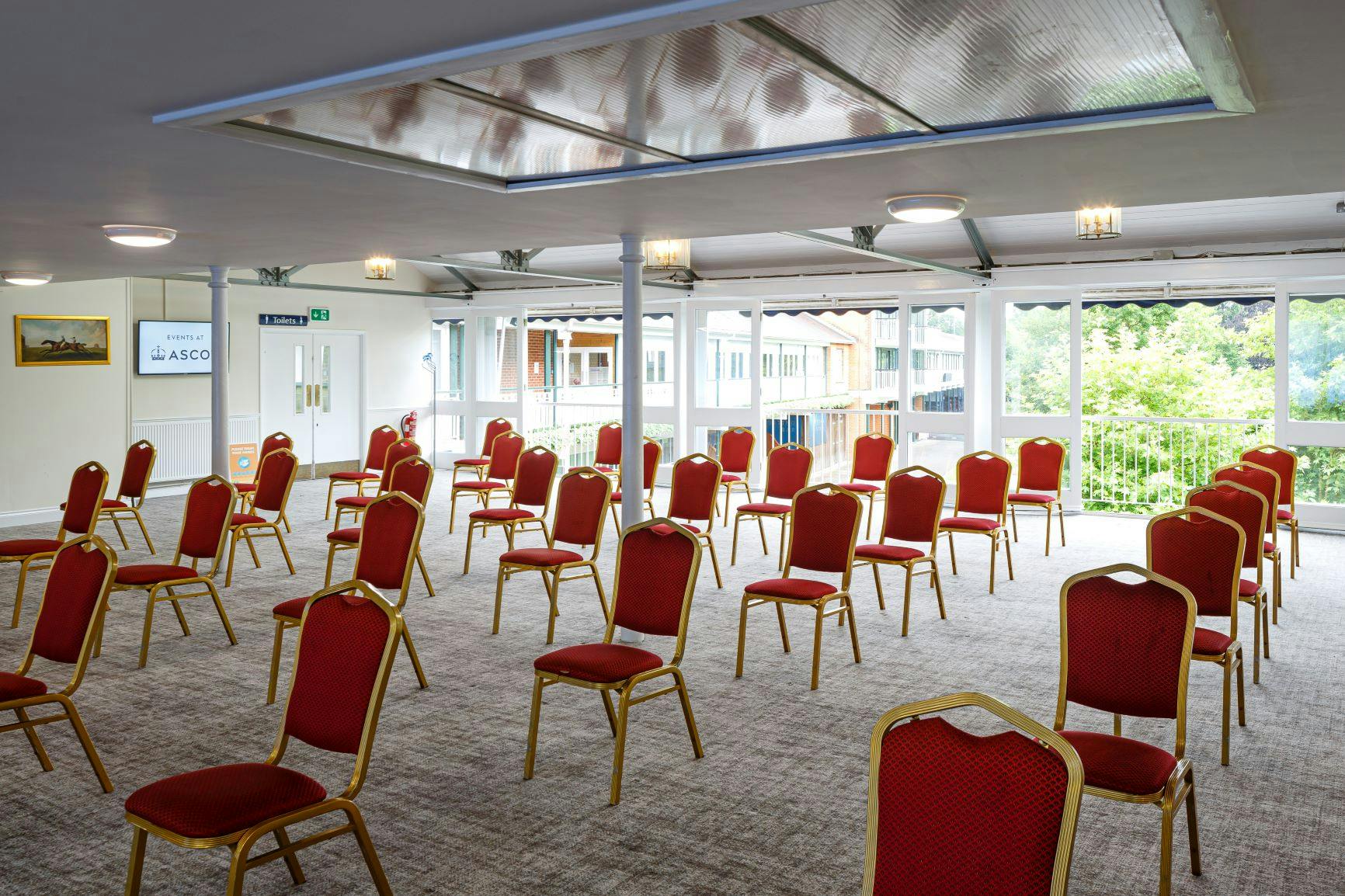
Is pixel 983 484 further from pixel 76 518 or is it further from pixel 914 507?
pixel 76 518

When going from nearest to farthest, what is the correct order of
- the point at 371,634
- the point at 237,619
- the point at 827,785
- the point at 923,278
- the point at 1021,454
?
the point at 371,634 < the point at 827,785 < the point at 237,619 < the point at 1021,454 < the point at 923,278

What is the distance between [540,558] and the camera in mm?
6254

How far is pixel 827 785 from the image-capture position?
4.17 m

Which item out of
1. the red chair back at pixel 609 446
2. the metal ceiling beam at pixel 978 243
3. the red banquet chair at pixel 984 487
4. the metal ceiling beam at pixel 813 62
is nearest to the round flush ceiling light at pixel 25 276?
the red chair back at pixel 609 446

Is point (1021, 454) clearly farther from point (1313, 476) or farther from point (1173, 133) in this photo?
point (1173, 133)

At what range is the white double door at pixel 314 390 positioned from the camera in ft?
47.9

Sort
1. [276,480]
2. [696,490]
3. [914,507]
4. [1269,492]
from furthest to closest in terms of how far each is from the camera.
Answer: [276,480] → [696,490] → [1269,492] → [914,507]

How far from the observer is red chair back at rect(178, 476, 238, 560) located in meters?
6.34

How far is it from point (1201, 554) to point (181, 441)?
12223 millimetres

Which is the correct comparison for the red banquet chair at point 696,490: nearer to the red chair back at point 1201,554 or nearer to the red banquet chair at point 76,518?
the red chair back at point 1201,554

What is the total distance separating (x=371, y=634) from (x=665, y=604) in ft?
5.29

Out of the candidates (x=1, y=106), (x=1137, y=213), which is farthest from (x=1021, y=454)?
(x=1, y=106)

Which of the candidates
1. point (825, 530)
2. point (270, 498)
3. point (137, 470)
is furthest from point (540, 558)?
point (137, 470)

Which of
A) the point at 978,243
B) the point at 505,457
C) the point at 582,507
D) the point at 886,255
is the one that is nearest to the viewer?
the point at 582,507
